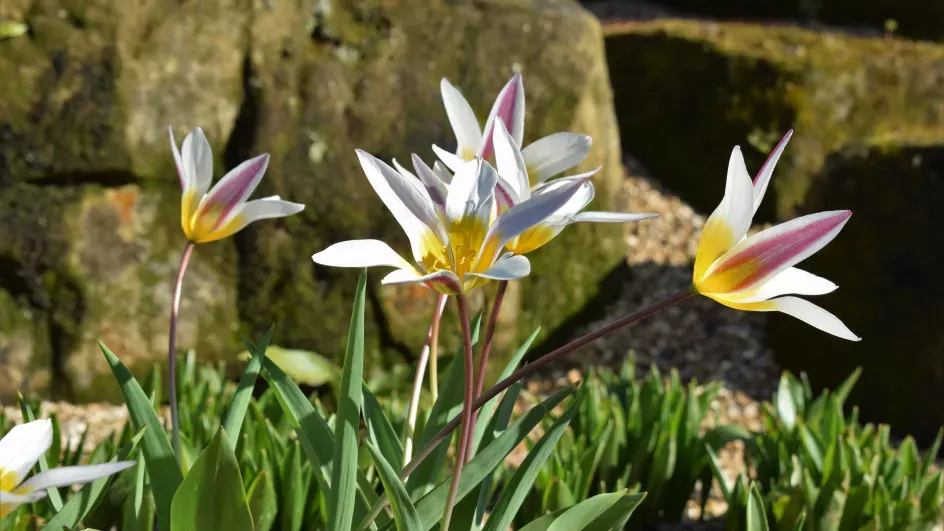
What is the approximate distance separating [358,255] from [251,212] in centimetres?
43

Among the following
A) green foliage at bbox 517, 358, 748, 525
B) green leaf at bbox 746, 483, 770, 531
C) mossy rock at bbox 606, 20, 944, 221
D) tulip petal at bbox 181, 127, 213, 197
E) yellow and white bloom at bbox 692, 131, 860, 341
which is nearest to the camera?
yellow and white bloom at bbox 692, 131, 860, 341

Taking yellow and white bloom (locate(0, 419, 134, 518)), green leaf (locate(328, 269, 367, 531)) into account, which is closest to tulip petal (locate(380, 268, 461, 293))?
green leaf (locate(328, 269, 367, 531))

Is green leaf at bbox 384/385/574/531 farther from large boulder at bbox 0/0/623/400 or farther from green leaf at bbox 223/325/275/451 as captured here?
large boulder at bbox 0/0/623/400

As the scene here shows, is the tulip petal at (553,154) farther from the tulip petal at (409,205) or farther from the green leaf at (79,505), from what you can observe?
the green leaf at (79,505)

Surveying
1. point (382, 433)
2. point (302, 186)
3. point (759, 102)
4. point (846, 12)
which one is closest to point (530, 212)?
point (382, 433)

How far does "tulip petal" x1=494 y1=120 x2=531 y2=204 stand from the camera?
0.99 m

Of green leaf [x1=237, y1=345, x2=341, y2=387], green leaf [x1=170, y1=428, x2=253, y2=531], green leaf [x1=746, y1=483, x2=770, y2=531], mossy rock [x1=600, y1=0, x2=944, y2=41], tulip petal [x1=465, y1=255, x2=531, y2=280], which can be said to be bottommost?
mossy rock [x1=600, y1=0, x2=944, y2=41]

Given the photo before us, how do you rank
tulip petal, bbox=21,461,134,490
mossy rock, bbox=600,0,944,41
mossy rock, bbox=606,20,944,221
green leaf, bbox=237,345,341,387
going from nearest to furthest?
1. tulip petal, bbox=21,461,134,490
2. green leaf, bbox=237,345,341,387
3. mossy rock, bbox=606,20,944,221
4. mossy rock, bbox=600,0,944,41

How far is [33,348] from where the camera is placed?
3.18 m

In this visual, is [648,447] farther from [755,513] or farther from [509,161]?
[509,161]

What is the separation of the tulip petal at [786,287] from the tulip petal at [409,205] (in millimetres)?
314

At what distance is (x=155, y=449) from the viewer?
3.80ft

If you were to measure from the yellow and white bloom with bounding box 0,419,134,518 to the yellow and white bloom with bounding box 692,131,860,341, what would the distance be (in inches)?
24.5

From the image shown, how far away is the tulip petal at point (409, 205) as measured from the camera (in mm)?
905
